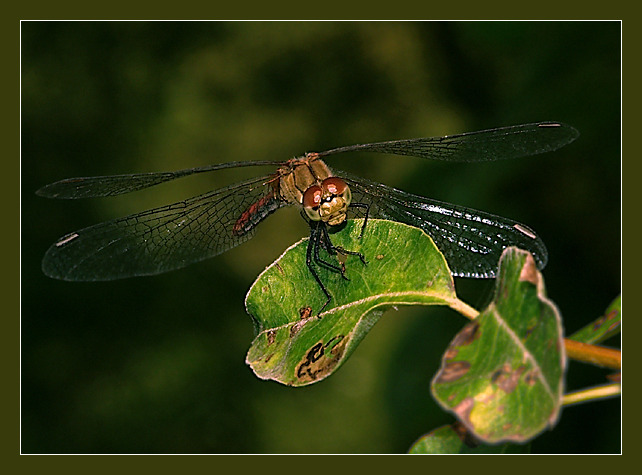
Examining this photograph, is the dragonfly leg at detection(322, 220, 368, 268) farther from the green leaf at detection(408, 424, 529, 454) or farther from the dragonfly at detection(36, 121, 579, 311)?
the green leaf at detection(408, 424, 529, 454)

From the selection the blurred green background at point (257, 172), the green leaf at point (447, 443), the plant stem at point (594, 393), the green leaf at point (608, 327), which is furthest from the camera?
the blurred green background at point (257, 172)

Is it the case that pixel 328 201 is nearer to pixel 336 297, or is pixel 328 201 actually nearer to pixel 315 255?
pixel 315 255

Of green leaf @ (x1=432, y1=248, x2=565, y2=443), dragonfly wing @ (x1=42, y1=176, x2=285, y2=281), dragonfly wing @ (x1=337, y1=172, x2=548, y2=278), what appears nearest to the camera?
green leaf @ (x1=432, y1=248, x2=565, y2=443)

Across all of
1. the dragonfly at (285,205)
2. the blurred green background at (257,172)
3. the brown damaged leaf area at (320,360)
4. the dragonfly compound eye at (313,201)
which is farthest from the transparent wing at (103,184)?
the blurred green background at (257,172)

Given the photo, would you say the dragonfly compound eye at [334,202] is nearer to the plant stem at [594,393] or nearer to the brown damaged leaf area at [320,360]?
the brown damaged leaf area at [320,360]

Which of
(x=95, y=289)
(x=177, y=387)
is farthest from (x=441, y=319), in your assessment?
(x=95, y=289)

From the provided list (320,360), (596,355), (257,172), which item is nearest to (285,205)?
(320,360)

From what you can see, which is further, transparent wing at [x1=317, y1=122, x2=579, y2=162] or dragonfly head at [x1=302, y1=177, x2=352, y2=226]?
transparent wing at [x1=317, y1=122, x2=579, y2=162]

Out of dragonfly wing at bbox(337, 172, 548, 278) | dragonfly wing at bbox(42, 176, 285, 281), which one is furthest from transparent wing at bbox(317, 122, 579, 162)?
dragonfly wing at bbox(42, 176, 285, 281)
